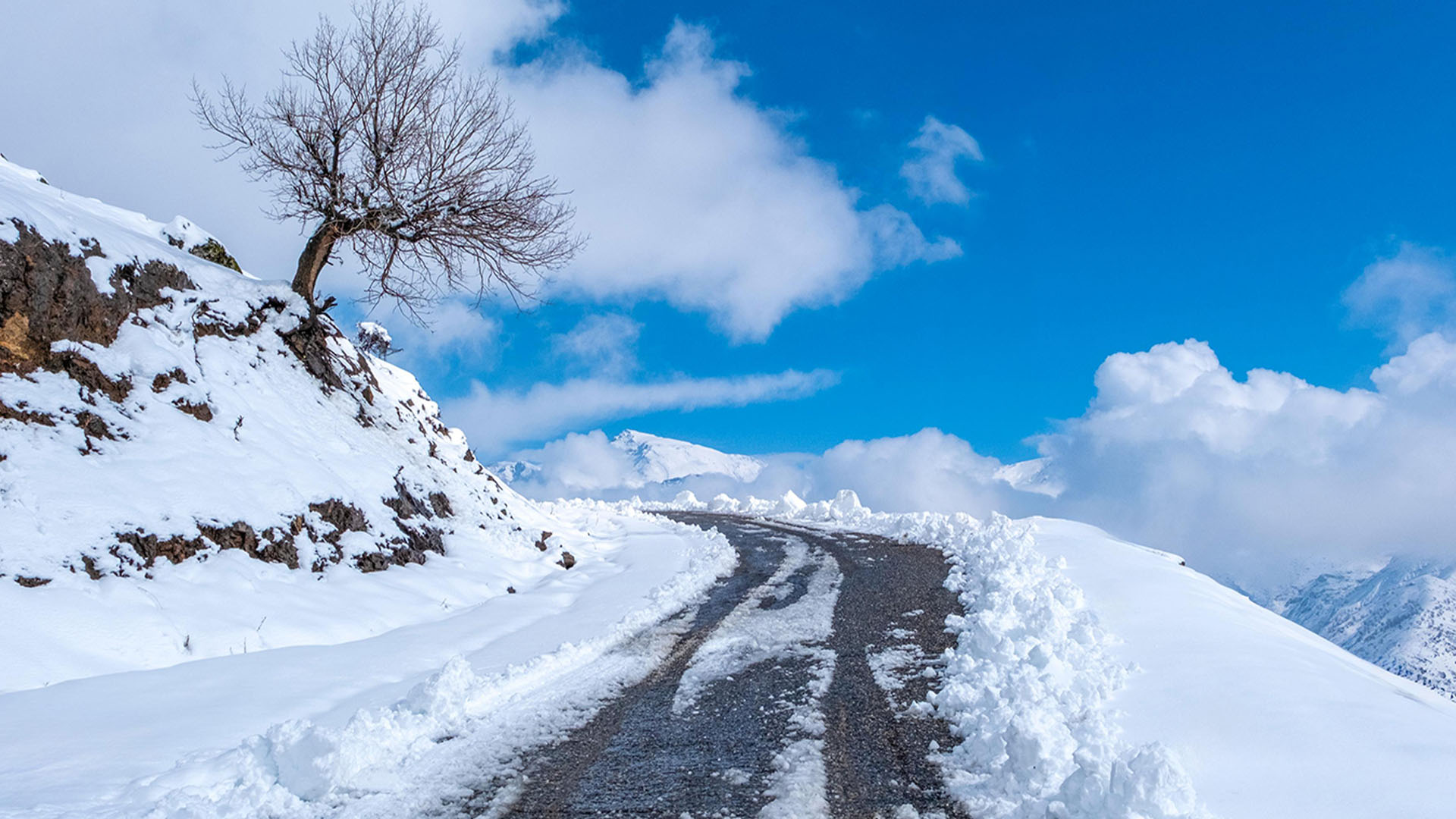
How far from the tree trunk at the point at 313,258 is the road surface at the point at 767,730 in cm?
1136

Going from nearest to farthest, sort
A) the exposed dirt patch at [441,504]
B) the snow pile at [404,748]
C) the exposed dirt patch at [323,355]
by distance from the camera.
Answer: the snow pile at [404,748] → the exposed dirt patch at [441,504] → the exposed dirt patch at [323,355]

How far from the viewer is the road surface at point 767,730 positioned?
4.42m

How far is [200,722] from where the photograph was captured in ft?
18.0

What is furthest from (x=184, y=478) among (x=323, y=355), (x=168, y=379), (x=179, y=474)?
(x=323, y=355)

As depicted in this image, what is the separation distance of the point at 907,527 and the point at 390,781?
16272 mm

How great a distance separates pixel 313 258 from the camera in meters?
15.4

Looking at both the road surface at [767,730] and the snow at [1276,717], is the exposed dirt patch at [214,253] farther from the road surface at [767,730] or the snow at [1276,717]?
the snow at [1276,717]

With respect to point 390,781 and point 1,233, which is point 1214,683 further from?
point 1,233

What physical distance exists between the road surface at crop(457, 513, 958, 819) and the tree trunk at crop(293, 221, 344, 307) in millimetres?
11357

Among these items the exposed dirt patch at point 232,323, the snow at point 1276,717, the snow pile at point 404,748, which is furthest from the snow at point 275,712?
the exposed dirt patch at point 232,323

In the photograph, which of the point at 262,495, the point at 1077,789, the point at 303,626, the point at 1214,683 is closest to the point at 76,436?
the point at 262,495

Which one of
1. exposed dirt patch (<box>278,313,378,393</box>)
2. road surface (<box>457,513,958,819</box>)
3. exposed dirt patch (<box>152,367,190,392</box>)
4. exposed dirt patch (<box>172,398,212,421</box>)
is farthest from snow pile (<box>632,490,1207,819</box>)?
exposed dirt patch (<box>278,313,378,393</box>)

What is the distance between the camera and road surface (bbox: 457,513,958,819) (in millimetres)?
4422

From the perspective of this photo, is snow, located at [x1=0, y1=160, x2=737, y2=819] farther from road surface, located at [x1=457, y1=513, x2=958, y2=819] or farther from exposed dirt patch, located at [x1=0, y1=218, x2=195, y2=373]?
road surface, located at [x1=457, y1=513, x2=958, y2=819]
